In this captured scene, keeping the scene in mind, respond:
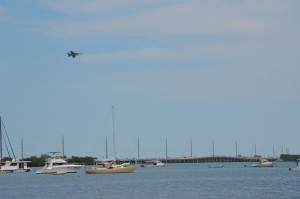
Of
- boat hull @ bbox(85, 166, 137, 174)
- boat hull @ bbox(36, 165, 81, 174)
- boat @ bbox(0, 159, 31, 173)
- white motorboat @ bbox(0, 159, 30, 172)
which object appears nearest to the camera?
boat hull @ bbox(85, 166, 137, 174)

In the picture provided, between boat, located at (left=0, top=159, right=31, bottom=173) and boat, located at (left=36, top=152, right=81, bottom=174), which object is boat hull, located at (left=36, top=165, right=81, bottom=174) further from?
boat, located at (left=0, top=159, right=31, bottom=173)

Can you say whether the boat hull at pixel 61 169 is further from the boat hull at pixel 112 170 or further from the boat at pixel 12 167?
the boat at pixel 12 167

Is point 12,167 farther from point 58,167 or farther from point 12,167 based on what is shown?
point 58,167

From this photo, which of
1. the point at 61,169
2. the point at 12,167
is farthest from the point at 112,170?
the point at 12,167

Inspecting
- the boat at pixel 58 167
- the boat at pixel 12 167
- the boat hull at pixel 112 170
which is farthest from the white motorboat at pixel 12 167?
the boat hull at pixel 112 170

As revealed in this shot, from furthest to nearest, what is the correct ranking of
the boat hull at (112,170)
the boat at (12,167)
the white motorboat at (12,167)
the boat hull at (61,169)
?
1. the white motorboat at (12,167)
2. the boat at (12,167)
3. the boat hull at (61,169)
4. the boat hull at (112,170)

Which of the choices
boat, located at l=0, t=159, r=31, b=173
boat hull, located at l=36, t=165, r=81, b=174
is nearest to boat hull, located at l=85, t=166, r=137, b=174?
boat hull, located at l=36, t=165, r=81, b=174

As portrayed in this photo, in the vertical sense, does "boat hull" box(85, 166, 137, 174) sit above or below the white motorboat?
below

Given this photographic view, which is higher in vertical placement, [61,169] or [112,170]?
[61,169]

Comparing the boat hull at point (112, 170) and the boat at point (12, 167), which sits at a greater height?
the boat at point (12, 167)

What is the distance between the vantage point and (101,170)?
138625 mm

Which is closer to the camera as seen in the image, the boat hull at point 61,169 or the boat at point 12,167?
the boat hull at point 61,169

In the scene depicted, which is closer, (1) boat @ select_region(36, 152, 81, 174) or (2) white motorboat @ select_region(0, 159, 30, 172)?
(1) boat @ select_region(36, 152, 81, 174)

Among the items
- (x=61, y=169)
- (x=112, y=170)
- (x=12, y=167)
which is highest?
(x=12, y=167)
